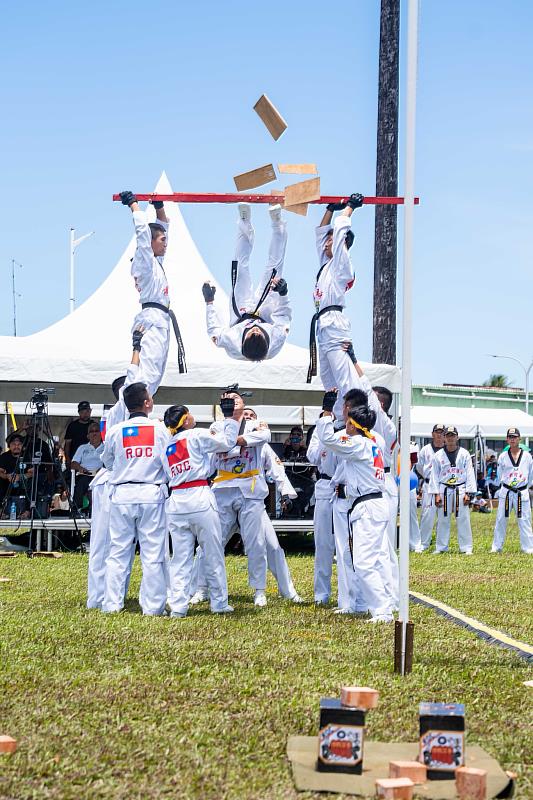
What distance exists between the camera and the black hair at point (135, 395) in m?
8.60

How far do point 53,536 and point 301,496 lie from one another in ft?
12.3

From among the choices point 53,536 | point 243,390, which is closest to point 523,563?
point 243,390

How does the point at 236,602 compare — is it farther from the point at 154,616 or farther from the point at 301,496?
the point at 301,496

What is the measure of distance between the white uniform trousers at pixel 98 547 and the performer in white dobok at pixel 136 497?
1.05 feet

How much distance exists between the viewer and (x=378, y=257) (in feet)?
51.3

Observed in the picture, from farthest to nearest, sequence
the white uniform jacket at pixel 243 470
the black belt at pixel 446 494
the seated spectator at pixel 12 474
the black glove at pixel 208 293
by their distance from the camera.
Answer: the black belt at pixel 446 494 < the seated spectator at pixel 12 474 < the white uniform jacket at pixel 243 470 < the black glove at pixel 208 293

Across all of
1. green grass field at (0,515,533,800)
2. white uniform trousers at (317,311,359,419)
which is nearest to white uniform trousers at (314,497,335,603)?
green grass field at (0,515,533,800)

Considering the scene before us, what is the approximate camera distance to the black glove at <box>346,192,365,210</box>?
802 cm

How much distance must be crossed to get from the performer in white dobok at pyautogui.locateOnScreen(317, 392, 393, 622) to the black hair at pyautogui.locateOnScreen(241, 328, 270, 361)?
74cm

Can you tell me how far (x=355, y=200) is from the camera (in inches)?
316

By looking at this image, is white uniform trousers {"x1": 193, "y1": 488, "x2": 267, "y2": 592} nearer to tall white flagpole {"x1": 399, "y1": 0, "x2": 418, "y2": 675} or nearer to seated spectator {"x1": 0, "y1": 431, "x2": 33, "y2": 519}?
tall white flagpole {"x1": 399, "y1": 0, "x2": 418, "y2": 675}

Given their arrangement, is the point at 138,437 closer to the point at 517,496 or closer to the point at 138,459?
the point at 138,459

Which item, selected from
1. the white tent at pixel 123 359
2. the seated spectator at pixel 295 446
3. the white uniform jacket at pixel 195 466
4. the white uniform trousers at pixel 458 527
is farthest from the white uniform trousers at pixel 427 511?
the white uniform jacket at pixel 195 466

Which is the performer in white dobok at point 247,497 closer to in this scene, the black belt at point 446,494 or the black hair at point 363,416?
the black hair at point 363,416
